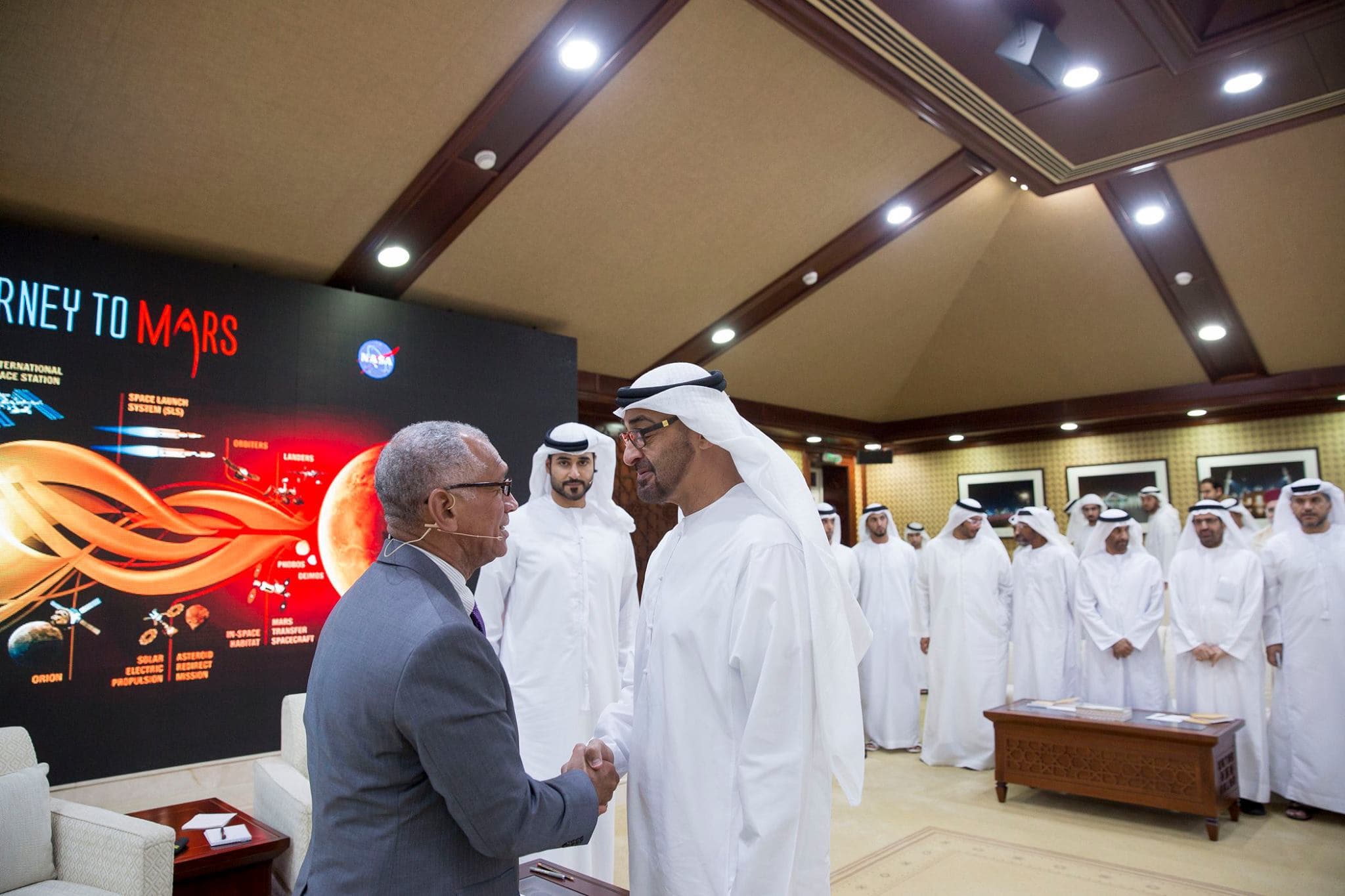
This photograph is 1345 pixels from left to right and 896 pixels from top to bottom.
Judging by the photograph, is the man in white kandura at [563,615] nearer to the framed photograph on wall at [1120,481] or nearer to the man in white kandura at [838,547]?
the man in white kandura at [838,547]

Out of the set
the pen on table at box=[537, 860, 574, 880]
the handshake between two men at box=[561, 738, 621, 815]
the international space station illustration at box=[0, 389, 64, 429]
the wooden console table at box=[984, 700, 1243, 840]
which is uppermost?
the international space station illustration at box=[0, 389, 64, 429]

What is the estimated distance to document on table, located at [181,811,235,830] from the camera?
342 cm

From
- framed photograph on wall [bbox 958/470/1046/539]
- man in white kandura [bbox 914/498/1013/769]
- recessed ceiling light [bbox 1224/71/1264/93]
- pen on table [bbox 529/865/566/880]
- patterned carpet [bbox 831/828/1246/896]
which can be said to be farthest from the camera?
framed photograph on wall [bbox 958/470/1046/539]

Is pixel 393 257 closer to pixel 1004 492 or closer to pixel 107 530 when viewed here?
pixel 107 530

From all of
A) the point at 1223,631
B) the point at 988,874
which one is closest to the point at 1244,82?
the point at 1223,631

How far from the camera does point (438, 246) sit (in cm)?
584

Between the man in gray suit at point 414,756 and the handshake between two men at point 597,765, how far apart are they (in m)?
0.18

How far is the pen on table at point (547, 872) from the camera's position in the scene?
1936 millimetres

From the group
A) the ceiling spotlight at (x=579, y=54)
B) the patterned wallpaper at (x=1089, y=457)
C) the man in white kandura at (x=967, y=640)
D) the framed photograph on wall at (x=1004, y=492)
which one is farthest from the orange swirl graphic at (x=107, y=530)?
the patterned wallpaper at (x=1089, y=457)

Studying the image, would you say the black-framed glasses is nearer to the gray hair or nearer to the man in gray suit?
the gray hair

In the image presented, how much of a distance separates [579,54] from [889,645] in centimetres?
485

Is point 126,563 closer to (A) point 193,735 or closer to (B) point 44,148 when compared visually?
(A) point 193,735

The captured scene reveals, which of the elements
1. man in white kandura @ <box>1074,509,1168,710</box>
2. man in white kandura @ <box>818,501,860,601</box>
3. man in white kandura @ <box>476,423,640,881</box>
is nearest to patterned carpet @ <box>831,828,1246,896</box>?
man in white kandura @ <box>476,423,640,881</box>

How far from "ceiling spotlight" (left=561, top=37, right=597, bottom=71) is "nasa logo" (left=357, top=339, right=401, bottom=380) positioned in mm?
2362
